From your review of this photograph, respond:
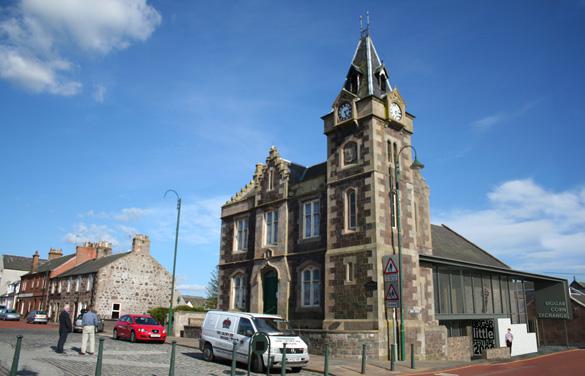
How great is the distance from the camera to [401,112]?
25422 millimetres

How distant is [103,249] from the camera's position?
5669cm

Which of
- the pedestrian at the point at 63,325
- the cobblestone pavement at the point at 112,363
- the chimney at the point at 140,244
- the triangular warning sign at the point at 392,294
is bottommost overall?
the cobblestone pavement at the point at 112,363

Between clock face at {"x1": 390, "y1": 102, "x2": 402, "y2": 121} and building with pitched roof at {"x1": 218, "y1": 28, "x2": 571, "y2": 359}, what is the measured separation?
0.05 meters

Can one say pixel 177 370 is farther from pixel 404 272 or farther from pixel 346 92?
pixel 346 92

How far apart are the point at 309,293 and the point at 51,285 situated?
44.5 meters

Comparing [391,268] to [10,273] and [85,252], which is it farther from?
[10,273]

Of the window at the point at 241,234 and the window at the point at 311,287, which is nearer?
the window at the point at 311,287

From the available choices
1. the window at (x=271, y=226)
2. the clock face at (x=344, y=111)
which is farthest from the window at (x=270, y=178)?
the clock face at (x=344, y=111)

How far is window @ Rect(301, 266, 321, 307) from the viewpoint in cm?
2488

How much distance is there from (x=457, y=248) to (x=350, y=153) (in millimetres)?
12004

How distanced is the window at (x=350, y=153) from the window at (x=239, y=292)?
1121cm

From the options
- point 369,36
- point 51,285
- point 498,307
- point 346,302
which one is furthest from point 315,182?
point 51,285

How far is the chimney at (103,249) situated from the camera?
56.5 m

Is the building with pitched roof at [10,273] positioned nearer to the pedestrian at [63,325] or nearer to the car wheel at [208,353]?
the pedestrian at [63,325]
